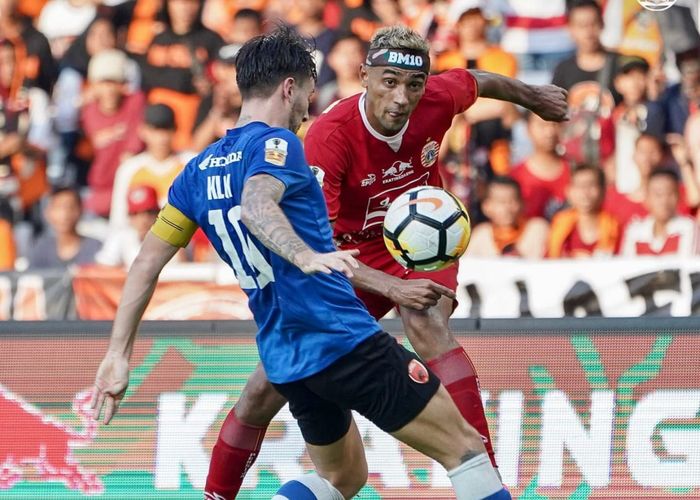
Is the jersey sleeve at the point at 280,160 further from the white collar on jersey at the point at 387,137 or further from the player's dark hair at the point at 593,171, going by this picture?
the player's dark hair at the point at 593,171

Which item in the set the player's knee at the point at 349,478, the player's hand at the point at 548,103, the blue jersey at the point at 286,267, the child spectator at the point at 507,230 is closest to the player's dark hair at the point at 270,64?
the blue jersey at the point at 286,267

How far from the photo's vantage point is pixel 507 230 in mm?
9438

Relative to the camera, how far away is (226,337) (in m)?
6.86

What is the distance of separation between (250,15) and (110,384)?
6.53 metres

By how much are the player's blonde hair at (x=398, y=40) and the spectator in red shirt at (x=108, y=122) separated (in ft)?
16.8

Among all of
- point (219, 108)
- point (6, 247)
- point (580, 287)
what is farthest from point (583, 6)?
point (6, 247)

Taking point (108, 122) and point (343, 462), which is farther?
point (108, 122)

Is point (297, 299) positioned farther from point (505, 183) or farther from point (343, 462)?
point (505, 183)

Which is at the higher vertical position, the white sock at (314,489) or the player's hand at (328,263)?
the player's hand at (328,263)

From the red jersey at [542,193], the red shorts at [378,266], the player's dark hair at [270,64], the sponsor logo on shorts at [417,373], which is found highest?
the player's dark hair at [270,64]

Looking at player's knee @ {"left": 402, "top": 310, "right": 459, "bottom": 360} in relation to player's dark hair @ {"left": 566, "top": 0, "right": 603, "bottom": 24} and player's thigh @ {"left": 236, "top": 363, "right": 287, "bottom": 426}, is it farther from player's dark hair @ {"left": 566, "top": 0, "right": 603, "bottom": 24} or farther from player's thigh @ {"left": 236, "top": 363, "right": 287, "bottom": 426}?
player's dark hair @ {"left": 566, "top": 0, "right": 603, "bottom": 24}

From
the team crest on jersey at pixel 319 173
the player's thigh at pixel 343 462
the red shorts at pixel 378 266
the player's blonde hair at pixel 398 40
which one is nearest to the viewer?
the player's thigh at pixel 343 462

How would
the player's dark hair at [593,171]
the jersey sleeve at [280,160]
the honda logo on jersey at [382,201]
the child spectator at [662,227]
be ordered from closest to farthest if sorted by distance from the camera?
the jersey sleeve at [280,160]
the honda logo on jersey at [382,201]
the child spectator at [662,227]
the player's dark hair at [593,171]

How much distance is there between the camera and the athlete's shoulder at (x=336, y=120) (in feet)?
19.1
